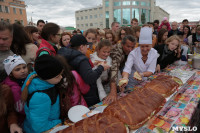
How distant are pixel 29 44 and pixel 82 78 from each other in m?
1.23

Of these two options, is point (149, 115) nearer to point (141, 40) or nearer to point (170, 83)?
point (170, 83)

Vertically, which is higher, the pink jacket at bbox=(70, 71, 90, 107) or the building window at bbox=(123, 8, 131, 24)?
the building window at bbox=(123, 8, 131, 24)

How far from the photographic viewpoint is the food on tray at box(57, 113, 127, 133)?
0.86 meters

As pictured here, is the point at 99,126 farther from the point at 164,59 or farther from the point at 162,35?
the point at 162,35

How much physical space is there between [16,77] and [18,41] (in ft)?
2.46

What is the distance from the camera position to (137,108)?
1.09 m

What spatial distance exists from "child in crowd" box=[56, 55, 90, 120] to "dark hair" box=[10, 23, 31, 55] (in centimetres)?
107

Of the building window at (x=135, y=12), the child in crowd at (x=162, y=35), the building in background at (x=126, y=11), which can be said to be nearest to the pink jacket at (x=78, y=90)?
the child in crowd at (x=162, y=35)

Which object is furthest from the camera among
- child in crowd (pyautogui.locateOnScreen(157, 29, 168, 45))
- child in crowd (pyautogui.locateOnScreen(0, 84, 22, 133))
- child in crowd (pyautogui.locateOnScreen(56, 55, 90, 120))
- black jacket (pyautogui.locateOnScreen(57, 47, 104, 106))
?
child in crowd (pyautogui.locateOnScreen(157, 29, 168, 45))

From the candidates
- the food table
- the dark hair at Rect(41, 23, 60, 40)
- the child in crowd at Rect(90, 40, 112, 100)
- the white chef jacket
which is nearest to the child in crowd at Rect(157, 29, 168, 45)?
the white chef jacket

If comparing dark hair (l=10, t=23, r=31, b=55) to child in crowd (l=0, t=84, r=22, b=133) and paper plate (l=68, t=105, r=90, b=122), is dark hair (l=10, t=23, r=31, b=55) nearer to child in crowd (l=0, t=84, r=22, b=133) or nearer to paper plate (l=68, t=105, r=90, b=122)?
child in crowd (l=0, t=84, r=22, b=133)

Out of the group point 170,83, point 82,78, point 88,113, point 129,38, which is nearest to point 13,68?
point 82,78

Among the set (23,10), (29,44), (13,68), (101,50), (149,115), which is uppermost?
(23,10)

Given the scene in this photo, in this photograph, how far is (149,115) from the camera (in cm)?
106
